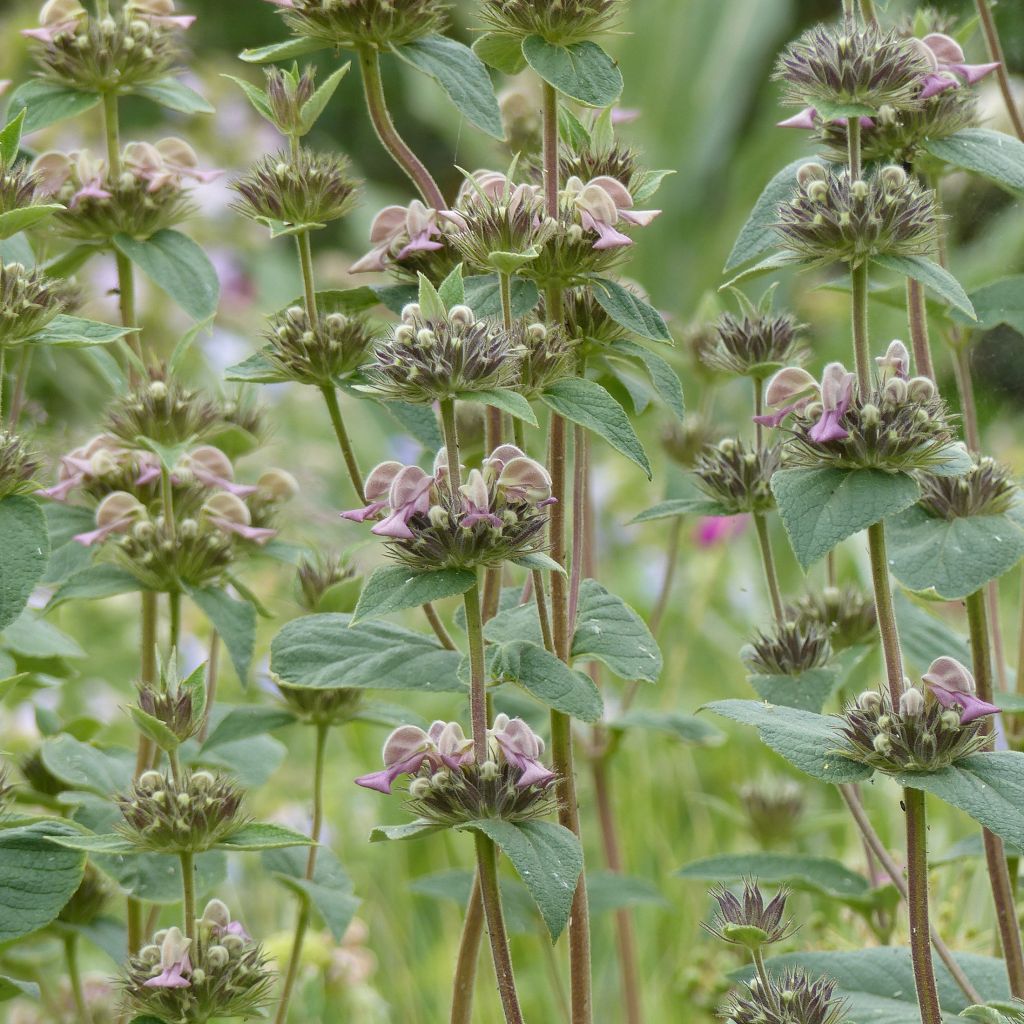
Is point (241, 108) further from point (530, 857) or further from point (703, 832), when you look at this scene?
point (530, 857)

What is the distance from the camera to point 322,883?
5.01ft

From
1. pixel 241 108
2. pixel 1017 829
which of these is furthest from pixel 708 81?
pixel 1017 829

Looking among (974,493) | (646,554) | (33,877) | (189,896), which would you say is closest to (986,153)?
(974,493)

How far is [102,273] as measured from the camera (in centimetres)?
508

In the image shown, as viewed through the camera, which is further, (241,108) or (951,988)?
(241,108)

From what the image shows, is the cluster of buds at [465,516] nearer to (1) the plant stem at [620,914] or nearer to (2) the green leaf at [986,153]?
(2) the green leaf at [986,153]

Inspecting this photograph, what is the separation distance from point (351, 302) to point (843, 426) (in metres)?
0.53

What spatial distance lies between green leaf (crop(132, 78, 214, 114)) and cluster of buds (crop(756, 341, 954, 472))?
801 millimetres

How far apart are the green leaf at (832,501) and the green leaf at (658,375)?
163mm

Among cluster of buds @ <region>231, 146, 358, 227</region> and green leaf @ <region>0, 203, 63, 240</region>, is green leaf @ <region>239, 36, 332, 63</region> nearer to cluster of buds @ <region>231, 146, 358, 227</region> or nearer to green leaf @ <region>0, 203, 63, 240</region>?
cluster of buds @ <region>231, 146, 358, 227</region>

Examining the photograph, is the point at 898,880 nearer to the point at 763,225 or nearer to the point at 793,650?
the point at 793,650

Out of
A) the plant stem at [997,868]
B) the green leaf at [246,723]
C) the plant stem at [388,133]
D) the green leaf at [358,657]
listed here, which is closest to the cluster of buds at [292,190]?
the plant stem at [388,133]

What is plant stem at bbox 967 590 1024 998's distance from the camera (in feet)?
3.95

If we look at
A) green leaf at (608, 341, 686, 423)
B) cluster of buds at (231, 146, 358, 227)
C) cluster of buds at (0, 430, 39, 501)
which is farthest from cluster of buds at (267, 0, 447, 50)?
cluster of buds at (0, 430, 39, 501)
